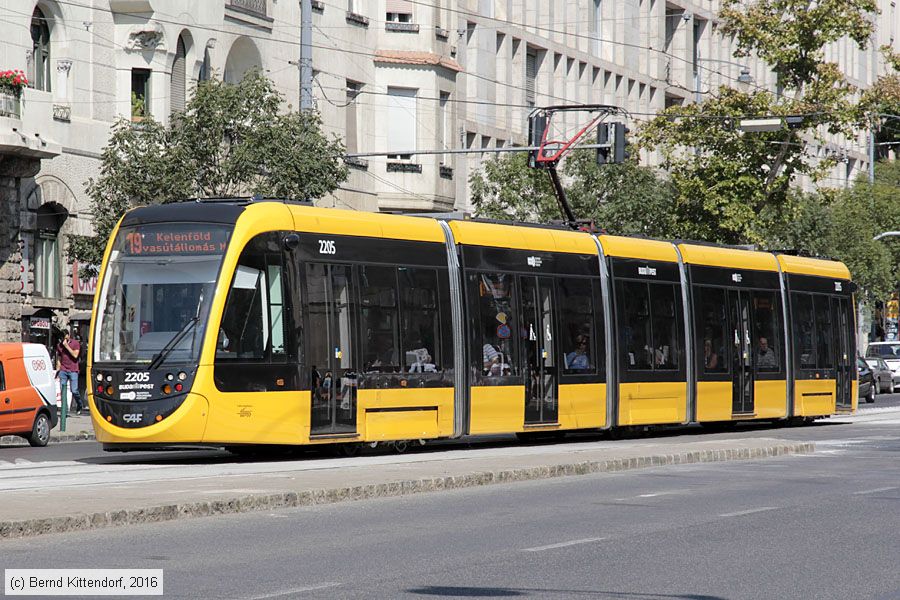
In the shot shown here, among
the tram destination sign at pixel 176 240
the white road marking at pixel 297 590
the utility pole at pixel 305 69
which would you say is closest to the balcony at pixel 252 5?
the utility pole at pixel 305 69

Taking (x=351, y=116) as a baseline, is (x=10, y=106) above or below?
below

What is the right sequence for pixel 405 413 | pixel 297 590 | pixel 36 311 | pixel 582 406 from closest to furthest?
pixel 297 590, pixel 405 413, pixel 582 406, pixel 36 311

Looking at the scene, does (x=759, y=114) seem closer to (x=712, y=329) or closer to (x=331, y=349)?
(x=712, y=329)

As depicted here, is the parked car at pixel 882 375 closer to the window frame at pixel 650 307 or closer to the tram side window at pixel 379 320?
the window frame at pixel 650 307

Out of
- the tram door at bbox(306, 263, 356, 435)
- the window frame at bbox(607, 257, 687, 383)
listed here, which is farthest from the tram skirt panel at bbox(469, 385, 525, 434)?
the window frame at bbox(607, 257, 687, 383)

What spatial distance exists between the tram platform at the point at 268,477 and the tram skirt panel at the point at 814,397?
25.1 ft

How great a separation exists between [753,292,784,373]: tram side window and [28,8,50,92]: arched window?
14.5 meters

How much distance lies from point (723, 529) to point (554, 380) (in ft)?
37.9

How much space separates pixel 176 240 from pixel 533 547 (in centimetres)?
928

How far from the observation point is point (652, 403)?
91.6 feet

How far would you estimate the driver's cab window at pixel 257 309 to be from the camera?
66.2 ft

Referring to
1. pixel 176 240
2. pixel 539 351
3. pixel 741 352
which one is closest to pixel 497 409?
pixel 539 351

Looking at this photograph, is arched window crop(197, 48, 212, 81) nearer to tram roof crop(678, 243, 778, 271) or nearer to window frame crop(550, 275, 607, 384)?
tram roof crop(678, 243, 778, 271)

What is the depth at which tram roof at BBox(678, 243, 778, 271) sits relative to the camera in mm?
29562
